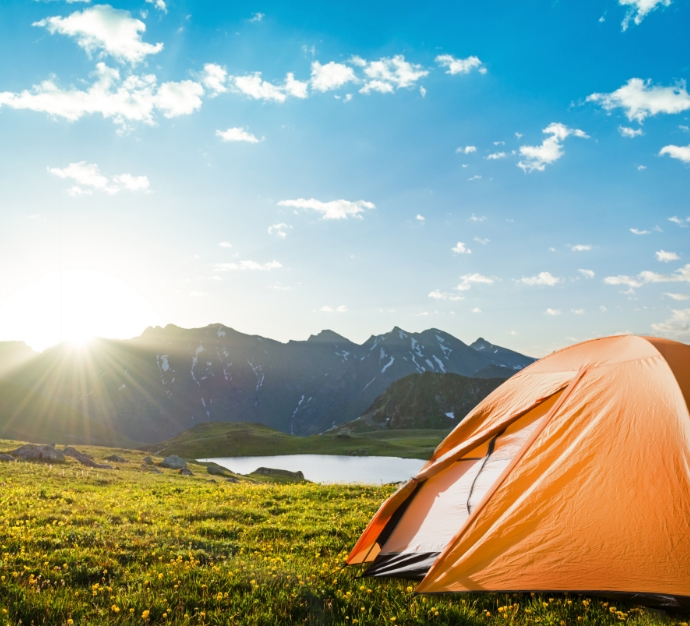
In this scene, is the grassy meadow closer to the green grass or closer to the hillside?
the green grass

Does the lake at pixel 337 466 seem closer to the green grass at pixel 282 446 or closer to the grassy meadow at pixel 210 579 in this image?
the green grass at pixel 282 446

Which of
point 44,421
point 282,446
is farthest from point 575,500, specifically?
point 44,421

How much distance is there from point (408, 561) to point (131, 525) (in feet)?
22.5

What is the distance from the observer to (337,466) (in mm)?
103750

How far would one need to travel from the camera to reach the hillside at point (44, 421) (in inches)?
6230

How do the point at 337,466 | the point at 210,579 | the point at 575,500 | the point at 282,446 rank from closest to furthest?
the point at 575,500 → the point at 210,579 → the point at 337,466 → the point at 282,446

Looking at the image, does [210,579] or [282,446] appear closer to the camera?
[210,579]

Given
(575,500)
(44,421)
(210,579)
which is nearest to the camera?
(575,500)

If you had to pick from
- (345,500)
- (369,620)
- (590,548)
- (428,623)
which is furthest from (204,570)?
(345,500)

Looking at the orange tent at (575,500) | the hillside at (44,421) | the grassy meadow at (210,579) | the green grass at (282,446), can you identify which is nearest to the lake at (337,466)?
the green grass at (282,446)

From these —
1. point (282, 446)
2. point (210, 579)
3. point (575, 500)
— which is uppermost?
point (575, 500)

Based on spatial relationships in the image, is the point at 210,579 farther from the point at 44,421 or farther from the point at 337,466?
the point at 44,421

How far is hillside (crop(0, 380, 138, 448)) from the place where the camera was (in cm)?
15825

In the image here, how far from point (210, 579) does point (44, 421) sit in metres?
199
